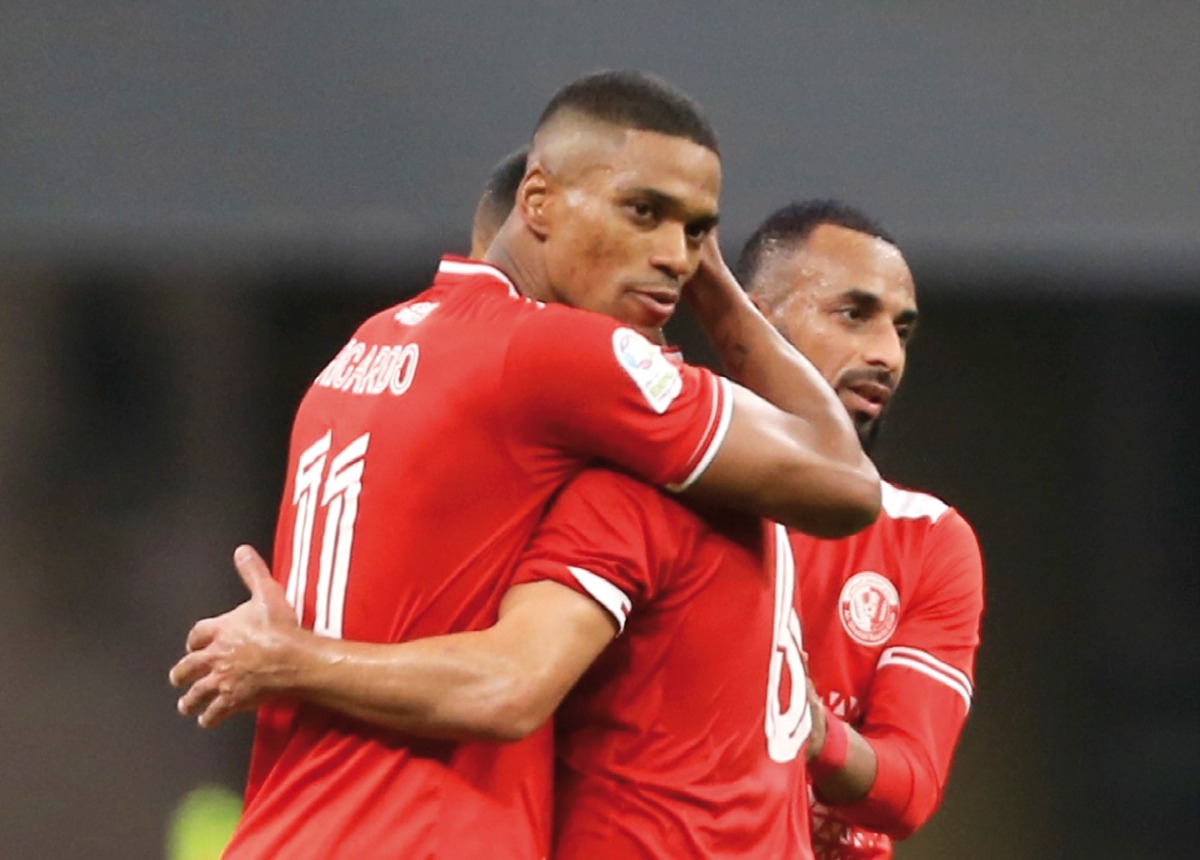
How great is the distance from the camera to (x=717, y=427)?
180 cm

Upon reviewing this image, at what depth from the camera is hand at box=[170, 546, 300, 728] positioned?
1.77 m

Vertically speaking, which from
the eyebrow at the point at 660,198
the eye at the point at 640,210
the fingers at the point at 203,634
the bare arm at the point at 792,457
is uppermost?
the eyebrow at the point at 660,198

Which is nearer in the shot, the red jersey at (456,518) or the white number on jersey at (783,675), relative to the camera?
the red jersey at (456,518)

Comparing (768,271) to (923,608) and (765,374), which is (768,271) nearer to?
(923,608)

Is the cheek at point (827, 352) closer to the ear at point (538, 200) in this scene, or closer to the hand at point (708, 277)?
the hand at point (708, 277)

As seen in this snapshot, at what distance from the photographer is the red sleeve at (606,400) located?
1.77 metres

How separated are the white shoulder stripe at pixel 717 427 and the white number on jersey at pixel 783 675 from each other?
0.66ft

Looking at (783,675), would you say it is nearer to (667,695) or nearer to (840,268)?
(667,695)

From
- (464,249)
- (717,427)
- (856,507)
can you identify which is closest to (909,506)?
(856,507)

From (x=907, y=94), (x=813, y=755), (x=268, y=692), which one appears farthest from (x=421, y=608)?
(x=907, y=94)

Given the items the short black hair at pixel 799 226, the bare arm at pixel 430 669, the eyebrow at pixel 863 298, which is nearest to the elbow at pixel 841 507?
the bare arm at pixel 430 669

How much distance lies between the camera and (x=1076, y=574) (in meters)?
4.37

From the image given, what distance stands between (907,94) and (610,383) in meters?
2.57

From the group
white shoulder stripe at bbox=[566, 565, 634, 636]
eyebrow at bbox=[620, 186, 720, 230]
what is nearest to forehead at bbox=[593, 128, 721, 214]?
eyebrow at bbox=[620, 186, 720, 230]
